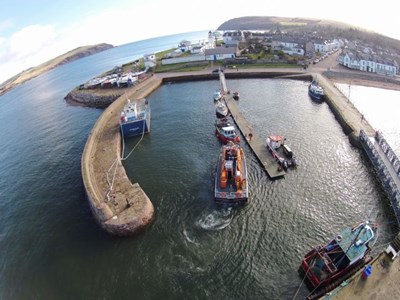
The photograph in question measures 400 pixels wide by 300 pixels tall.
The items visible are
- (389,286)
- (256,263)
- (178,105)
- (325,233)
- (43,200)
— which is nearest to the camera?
(389,286)

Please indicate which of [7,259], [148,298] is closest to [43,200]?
[7,259]

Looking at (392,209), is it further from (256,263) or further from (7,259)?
(7,259)

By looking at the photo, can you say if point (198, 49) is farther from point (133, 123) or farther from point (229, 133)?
point (229, 133)

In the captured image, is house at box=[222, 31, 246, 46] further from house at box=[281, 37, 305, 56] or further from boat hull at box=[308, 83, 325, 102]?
boat hull at box=[308, 83, 325, 102]

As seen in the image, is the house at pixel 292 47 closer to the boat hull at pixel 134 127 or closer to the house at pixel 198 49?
the house at pixel 198 49

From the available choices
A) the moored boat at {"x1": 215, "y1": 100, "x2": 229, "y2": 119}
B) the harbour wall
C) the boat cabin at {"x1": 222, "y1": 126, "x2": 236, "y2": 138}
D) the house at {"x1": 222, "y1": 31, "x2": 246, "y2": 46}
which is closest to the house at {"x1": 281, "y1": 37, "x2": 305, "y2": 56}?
the house at {"x1": 222, "y1": 31, "x2": 246, "y2": 46}

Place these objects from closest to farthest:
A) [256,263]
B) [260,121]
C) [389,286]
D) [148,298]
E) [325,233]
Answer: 1. [389,286]
2. [148,298]
3. [256,263]
4. [325,233]
5. [260,121]

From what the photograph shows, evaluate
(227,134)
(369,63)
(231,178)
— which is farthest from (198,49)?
(231,178)
